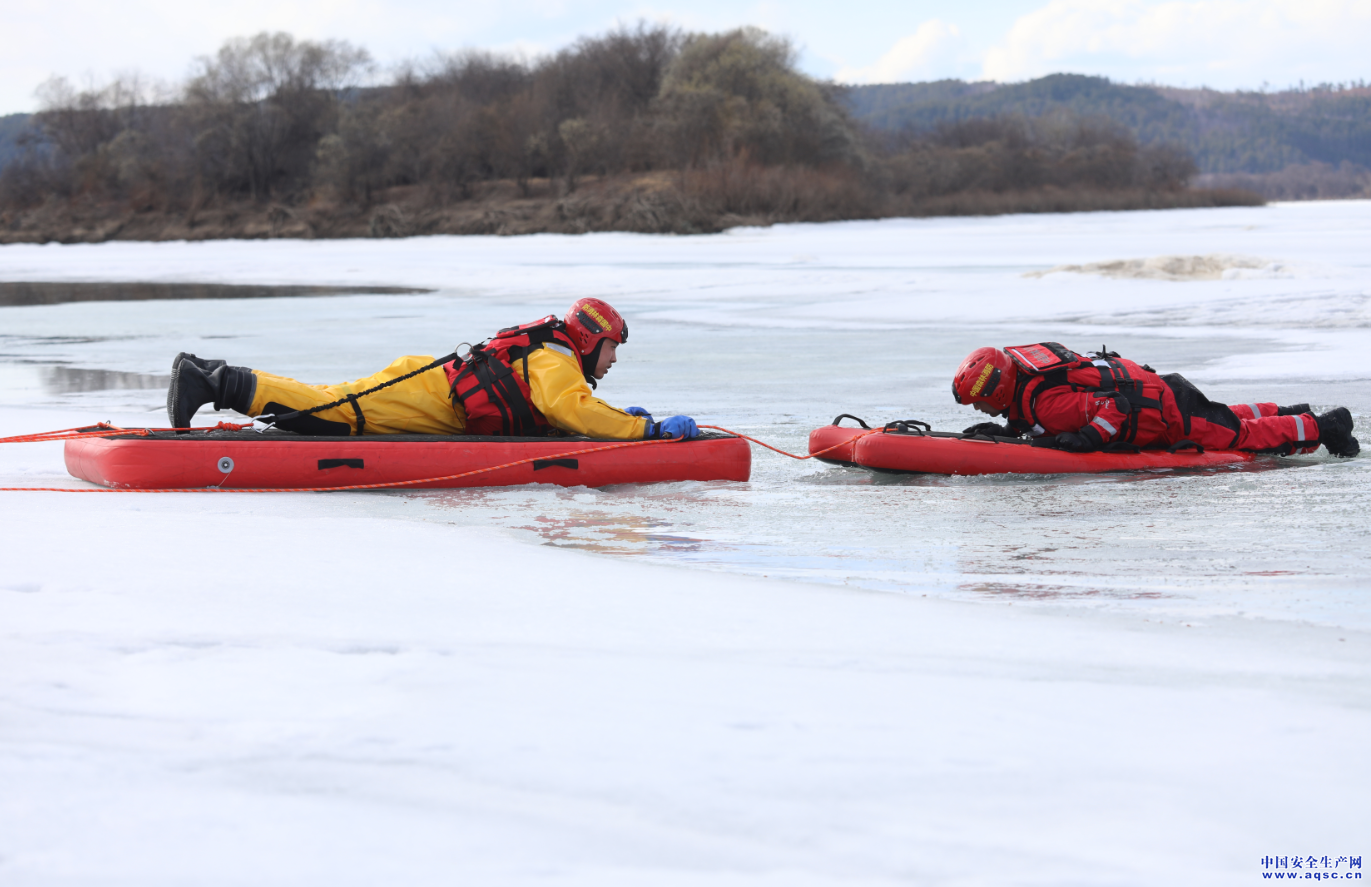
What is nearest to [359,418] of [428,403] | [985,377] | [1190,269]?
[428,403]

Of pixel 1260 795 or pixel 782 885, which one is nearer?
pixel 782 885

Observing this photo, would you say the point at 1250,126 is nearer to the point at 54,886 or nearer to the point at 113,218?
the point at 113,218

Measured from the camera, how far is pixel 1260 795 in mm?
2066

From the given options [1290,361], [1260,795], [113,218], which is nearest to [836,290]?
[1290,361]

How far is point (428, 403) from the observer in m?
5.36

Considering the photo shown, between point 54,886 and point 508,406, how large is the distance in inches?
141

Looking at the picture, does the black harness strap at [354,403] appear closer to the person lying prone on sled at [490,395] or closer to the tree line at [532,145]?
the person lying prone on sled at [490,395]

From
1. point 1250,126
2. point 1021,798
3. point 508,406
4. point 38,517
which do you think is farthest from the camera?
point 1250,126

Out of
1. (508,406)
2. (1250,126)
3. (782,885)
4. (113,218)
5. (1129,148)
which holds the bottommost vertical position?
(782,885)

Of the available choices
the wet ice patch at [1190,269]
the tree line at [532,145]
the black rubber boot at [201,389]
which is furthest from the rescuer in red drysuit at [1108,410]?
the tree line at [532,145]

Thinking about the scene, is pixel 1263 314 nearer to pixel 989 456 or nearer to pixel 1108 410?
pixel 1108 410

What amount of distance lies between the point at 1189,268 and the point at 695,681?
1362 centimetres

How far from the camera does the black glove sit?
5.32 metres

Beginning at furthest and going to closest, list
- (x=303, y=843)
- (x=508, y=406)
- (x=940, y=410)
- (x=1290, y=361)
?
(x=1290, y=361), (x=940, y=410), (x=508, y=406), (x=303, y=843)
